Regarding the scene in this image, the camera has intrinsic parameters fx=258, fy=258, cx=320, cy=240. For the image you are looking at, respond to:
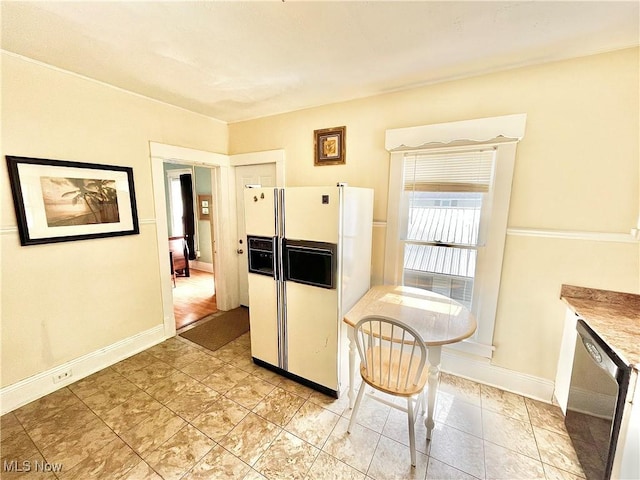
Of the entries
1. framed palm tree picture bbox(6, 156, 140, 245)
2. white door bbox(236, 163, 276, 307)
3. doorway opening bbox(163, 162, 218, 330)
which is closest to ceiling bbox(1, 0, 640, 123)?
framed palm tree picture bbox(6, 156, 140, 245)

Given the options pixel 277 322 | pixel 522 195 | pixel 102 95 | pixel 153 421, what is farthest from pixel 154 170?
pixel 522 195

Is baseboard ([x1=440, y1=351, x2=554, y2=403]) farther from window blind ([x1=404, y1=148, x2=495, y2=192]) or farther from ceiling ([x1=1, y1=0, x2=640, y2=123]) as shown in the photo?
ceiling ([x1=1, y1=0, x2=640, y2=123])

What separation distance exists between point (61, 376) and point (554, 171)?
13.9 ft

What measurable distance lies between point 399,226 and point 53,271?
2.97 meters

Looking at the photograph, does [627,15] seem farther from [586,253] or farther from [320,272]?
[320,272]

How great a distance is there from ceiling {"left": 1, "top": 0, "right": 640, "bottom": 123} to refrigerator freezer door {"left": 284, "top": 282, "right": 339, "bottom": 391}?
1.71 m

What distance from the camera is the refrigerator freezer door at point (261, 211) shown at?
6.95ft

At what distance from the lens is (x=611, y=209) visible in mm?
1759

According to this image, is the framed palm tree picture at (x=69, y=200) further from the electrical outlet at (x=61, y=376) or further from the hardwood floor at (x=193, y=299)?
the hardwood floor at (x=193, y=299)

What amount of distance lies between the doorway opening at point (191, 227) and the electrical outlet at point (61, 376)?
2173mm

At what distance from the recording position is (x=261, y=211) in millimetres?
2186

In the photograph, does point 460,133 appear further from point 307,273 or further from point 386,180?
point 307,273

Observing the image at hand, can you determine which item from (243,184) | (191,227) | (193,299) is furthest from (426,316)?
(191,227)

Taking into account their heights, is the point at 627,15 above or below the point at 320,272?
Result: above
